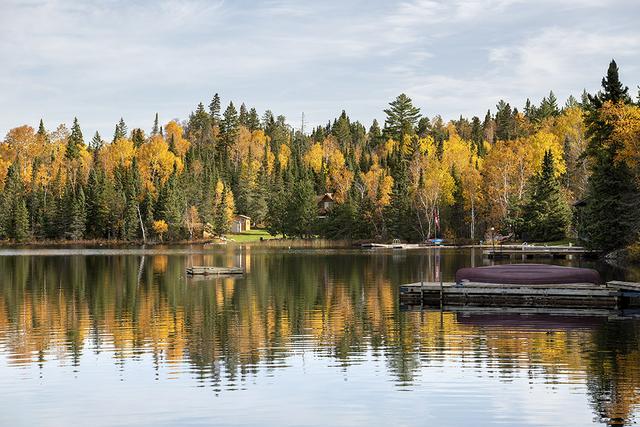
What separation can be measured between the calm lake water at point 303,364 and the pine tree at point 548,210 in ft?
222

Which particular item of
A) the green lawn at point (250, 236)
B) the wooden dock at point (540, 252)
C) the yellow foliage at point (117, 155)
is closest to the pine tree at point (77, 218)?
the yellow foliage at point (117, 155)

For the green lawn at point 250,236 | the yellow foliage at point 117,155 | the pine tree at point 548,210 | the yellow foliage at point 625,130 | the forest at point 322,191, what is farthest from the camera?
the yellow foliage at point 117,155

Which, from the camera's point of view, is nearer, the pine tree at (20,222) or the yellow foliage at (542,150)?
the yellow foliage at (542,150)

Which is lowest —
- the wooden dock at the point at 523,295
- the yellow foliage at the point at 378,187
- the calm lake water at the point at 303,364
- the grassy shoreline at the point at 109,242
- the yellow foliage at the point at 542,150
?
the calm lake water at the point at 303,364

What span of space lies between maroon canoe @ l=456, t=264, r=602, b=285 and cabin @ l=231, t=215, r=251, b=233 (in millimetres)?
132170

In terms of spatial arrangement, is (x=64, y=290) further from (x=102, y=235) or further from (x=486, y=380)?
(x=102, y=235)

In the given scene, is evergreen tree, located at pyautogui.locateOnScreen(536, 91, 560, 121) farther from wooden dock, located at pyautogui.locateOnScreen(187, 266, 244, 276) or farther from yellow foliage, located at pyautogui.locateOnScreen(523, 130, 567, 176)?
wooden dock, located at pyautogui.locateOnScreen(187, 266, 244, 276)

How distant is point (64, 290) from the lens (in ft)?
189

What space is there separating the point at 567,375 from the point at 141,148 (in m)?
166

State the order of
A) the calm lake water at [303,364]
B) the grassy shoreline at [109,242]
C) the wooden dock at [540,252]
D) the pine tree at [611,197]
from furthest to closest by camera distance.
→ the grassy shoreline at [109,242], the wooden dock at [540,252], the pine tree at [611,197], the calm lake water at [303,364]

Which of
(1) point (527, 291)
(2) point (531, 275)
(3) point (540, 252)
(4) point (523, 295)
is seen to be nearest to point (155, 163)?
(3) point (540, 252)

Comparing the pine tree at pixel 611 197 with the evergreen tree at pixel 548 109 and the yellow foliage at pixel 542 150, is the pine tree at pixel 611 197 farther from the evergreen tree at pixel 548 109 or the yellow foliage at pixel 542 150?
the evergreen tree at pixel 548 109

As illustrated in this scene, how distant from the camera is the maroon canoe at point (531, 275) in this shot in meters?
46.1

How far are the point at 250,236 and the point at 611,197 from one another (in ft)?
342
